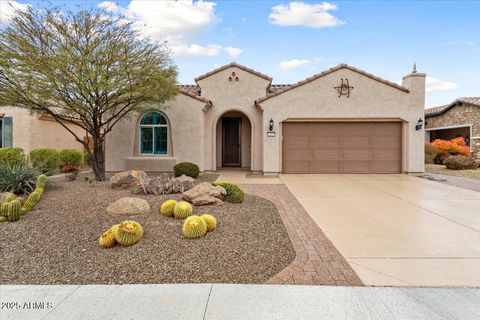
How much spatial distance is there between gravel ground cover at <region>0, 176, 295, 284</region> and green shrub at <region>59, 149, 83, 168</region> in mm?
11289

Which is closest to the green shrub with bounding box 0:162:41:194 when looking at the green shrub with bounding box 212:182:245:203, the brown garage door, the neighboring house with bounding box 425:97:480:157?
the green shrub with bounding box 212:182:245:203

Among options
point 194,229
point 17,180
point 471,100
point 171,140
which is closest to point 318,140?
point 171,140

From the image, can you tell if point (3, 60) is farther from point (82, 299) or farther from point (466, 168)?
point (466, 168)

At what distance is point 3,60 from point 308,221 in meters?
10.1

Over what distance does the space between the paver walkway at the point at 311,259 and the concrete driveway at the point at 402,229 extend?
17cm

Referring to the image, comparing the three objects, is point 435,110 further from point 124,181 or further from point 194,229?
point 194,229

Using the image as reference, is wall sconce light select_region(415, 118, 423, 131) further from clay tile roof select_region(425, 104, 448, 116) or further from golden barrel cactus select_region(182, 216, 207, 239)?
golden barrel cactus select_region(182, 216, 207, 239)

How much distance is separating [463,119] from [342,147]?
13.4m

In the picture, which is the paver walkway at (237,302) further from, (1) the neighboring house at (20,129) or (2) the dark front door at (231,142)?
(1) the neighboring house at (20,129)

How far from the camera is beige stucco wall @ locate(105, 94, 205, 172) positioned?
15047 millimetres

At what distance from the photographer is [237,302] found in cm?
339

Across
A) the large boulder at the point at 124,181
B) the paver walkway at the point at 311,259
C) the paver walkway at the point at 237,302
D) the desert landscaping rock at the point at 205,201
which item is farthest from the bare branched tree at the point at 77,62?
the paver walkway at the point at 237,302

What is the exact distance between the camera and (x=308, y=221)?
6703 mm

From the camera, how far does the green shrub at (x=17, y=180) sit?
29.0ft
